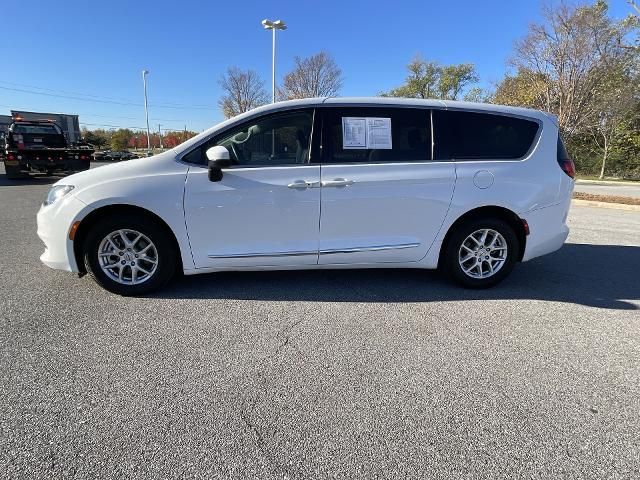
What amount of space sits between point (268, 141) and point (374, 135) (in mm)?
1026

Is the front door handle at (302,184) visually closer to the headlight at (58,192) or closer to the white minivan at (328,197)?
the white minivan at (328,197)

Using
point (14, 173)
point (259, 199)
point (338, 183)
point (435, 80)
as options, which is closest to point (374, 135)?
point (338, 183)

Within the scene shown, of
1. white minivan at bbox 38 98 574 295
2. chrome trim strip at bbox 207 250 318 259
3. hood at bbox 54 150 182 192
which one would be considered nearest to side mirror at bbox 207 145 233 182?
white minivan at bbox 38 98 574 295

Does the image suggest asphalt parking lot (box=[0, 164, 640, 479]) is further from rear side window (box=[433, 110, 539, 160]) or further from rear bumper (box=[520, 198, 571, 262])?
rear side window (box=[433, 110, 539, 160])

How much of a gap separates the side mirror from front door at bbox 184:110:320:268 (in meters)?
0.06

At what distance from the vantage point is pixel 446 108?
3.77 m

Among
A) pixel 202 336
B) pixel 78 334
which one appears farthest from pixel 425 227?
pixel 78 334

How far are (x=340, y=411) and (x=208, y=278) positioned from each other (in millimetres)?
2425

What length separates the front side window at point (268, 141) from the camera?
11.4ft

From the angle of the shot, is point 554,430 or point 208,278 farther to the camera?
point 208,278

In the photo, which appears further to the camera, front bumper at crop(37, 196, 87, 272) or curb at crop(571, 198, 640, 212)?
curb at crop(571, 198, 640, 212)

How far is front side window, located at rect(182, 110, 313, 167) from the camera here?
348 cm

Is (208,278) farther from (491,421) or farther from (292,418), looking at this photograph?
(491,421)

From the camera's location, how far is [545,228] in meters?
3.89
